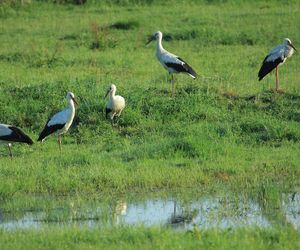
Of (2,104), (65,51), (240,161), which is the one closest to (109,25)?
(65,51)

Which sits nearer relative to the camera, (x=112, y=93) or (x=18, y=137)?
(x=18, y=137)

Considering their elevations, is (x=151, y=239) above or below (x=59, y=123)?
below

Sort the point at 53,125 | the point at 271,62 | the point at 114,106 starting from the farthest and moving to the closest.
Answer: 1. the point at 271,62
2. the point at 114,106
3. the point at 53,125

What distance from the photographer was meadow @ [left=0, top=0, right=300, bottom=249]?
8711 millimetres

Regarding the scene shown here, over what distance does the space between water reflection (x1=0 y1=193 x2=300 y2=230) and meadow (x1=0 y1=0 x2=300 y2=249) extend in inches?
17.5

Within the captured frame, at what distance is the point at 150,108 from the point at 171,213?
13.0 ft

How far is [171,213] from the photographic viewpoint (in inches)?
307

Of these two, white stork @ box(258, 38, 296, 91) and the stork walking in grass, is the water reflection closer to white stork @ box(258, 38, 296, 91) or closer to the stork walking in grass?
the stork walking in grass

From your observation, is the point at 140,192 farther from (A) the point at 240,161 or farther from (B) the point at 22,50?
(B) the point at 22,50

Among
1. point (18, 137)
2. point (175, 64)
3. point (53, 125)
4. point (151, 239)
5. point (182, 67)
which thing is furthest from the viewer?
point (175, 64)

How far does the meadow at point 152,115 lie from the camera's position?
8711 mm

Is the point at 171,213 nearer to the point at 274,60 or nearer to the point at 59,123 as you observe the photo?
the point at 59,123

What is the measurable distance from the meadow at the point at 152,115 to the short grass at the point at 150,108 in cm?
2

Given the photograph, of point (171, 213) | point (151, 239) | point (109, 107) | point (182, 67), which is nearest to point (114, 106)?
point (109, 107)
